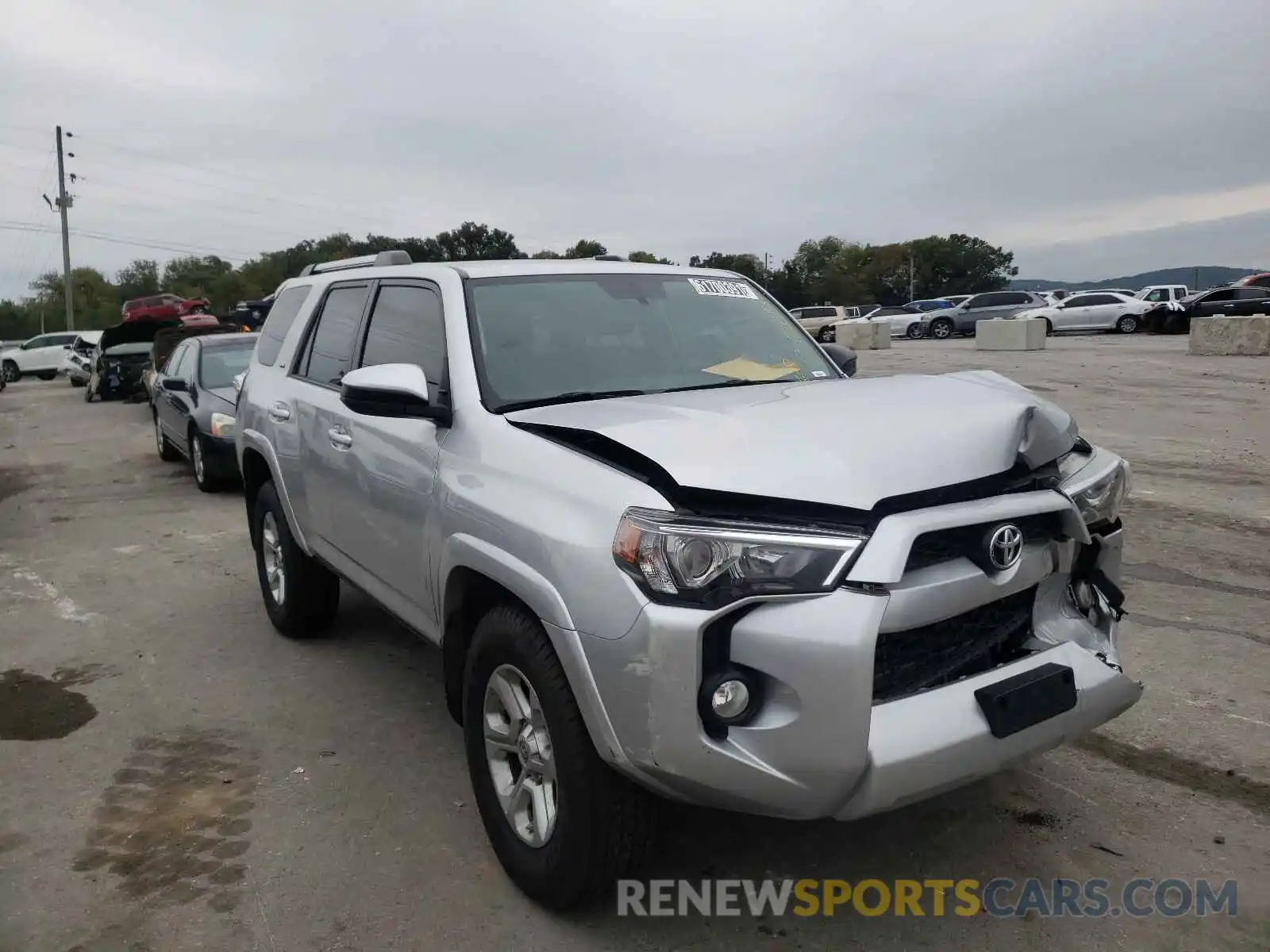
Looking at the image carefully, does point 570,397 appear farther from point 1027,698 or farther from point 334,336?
point 334,336

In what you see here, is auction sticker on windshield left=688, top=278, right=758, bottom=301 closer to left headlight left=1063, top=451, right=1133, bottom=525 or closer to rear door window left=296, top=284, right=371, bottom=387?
rear door window left=296, top=284, right=371, bottom=387

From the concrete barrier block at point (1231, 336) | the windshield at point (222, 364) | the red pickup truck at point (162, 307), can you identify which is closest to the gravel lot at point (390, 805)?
the windshield at point (222, 364)

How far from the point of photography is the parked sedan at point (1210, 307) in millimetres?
31266

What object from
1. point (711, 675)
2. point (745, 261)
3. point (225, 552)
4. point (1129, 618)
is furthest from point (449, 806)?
point (745, 261)

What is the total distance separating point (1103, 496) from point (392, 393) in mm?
Answer: 2169

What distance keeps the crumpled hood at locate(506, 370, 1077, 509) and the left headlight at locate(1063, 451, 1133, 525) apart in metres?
0.13

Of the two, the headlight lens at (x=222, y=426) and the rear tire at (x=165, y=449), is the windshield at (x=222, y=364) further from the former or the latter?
the rear tire at (x=165, y=449)

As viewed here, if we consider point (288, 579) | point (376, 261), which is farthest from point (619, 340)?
point (288, 579)

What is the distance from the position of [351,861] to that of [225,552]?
5.10m

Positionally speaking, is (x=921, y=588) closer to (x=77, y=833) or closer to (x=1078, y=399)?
(x=77, y=833)

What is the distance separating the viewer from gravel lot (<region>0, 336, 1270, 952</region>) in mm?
2832

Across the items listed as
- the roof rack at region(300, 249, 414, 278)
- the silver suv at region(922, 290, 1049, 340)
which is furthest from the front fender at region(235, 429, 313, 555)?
the silver suv at region(922, 290, 1049, 340)

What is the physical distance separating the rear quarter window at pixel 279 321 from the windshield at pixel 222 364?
5908 mm

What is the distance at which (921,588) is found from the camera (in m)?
2.39
